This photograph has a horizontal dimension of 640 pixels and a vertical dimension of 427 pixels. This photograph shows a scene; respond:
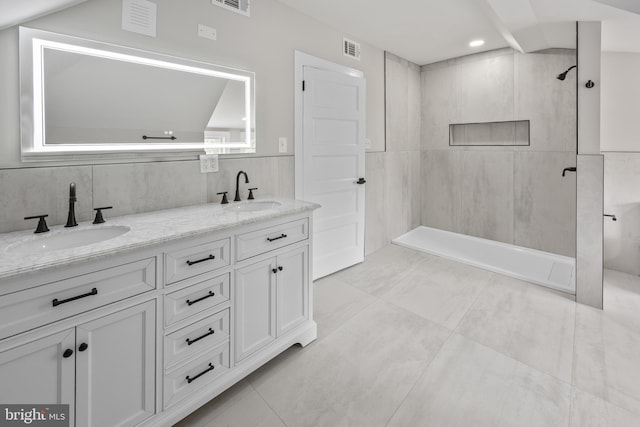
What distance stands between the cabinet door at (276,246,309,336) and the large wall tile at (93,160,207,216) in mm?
758

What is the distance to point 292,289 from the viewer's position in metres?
2.00

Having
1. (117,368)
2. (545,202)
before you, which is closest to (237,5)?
(117,368)

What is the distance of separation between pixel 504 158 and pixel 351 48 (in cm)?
231

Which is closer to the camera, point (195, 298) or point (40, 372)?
point (40, 372)

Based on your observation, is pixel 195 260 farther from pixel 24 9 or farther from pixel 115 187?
pixel 24 9

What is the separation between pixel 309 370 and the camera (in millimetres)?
1893

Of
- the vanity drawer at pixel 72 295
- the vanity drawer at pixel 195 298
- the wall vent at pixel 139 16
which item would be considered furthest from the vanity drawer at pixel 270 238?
the wall vent at pixel 139 16

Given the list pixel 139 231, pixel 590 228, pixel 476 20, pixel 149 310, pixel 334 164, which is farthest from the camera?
pixel 334 164

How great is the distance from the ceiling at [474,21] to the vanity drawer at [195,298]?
2.34 m

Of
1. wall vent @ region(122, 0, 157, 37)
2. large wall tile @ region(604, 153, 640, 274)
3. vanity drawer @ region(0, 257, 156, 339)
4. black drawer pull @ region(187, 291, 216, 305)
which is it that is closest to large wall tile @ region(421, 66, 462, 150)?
large wall tile @ region(604, 153, 640, 274)

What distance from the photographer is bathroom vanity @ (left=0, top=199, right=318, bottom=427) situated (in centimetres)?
104

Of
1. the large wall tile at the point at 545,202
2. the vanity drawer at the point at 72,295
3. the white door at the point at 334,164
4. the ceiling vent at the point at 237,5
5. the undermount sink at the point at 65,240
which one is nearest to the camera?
the vanity drawer at the point at 72,295

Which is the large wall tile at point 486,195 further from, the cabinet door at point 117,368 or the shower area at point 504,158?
the cabinet door at point 117,368

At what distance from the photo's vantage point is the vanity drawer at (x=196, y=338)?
1.41 metres
